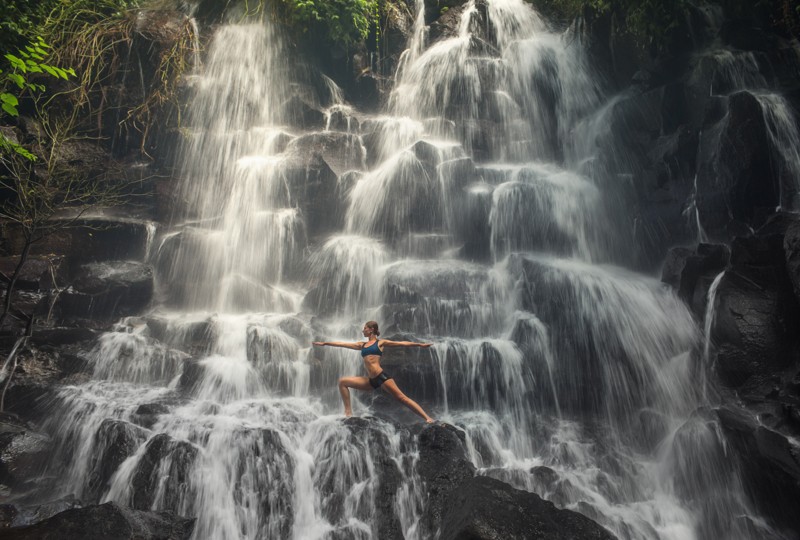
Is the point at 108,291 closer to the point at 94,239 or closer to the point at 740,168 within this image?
the point at 94,239

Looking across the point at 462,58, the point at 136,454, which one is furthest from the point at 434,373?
the point at 462,58

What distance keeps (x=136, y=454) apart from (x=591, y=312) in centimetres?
847

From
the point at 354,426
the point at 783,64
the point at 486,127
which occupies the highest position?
the point at 486,127

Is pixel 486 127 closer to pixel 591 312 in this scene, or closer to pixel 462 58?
pixel 462 58

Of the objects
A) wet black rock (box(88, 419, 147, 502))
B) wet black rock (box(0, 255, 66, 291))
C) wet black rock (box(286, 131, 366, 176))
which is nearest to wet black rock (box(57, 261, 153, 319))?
wet black rock (box(0, 255, 66, 291))

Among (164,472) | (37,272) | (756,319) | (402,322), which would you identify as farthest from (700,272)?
(37,272)

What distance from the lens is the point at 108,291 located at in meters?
11.0

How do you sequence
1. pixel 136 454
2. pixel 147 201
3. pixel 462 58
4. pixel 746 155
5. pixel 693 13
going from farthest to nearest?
pixel 462 58 < pixel 147 201 < pixel 693 13 < pixel 746 155 < pixel 136 454

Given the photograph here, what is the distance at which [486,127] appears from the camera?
1662 cm

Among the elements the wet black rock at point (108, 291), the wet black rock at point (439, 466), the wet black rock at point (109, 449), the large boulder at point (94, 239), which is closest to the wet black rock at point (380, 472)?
the wet black rock at point (439, 466)

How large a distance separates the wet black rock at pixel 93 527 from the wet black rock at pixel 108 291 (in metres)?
7.29

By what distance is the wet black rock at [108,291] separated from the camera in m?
10.6

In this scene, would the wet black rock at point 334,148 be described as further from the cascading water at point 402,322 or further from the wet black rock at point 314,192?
the wet black rock at point 314,192

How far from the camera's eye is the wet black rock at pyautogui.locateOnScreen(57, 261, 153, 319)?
10.6 metres
